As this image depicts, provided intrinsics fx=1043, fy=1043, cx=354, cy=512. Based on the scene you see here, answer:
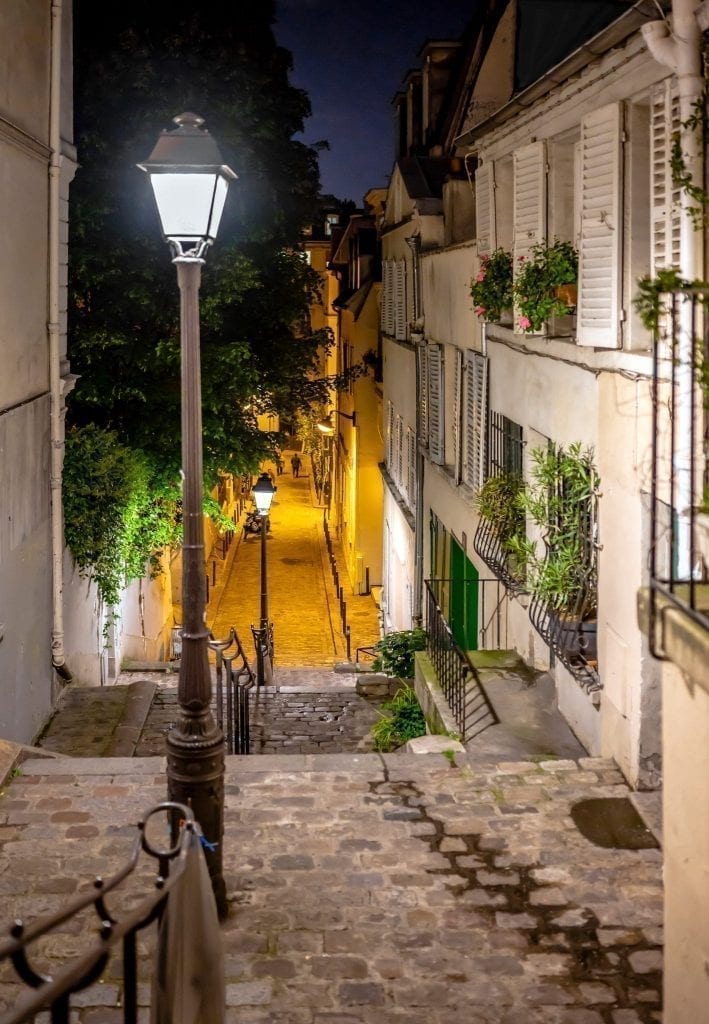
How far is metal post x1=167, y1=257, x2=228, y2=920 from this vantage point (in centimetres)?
643

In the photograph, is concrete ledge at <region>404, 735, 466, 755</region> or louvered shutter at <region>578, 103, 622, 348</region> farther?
concrete ledge at <region>404, 735, 466, 755</region>

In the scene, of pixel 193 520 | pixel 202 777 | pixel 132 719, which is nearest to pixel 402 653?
pixel 132 719

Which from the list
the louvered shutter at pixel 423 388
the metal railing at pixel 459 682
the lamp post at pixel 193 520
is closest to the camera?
the lamp post at pixel 193 520

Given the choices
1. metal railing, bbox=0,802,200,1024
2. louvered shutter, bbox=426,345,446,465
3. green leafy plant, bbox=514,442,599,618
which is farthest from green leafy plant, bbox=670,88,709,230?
louvered shutter, bbox=426,345,446,465

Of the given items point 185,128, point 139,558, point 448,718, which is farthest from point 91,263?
point 185,128

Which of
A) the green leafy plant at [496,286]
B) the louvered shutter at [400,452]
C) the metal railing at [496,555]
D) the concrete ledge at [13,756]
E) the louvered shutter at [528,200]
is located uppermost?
the louvered shutter at [528,200]

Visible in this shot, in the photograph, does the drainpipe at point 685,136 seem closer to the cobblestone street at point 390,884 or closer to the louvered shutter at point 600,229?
the louvered shutter at point 600,229

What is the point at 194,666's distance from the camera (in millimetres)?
6539

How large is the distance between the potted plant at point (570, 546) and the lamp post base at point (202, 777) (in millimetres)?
4305

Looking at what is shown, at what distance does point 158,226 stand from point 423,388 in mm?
5659

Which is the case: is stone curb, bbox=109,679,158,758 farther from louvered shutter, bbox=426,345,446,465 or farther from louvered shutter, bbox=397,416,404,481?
louvered shutter, bbox=397,416,404,481

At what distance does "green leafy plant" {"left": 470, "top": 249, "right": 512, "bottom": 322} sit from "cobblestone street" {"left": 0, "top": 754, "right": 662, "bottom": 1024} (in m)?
5.59

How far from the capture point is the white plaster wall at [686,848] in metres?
4.30

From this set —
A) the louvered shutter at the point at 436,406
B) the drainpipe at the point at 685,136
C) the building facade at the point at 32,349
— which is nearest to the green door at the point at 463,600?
the louvered shutter at the point at 436,406
